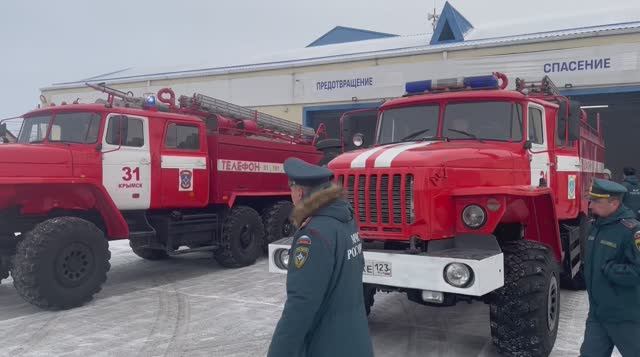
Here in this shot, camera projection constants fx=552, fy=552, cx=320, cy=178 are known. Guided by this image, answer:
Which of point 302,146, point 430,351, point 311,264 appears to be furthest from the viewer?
point 302,146

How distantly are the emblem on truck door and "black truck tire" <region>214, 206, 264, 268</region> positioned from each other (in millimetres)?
996

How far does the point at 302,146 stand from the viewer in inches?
450

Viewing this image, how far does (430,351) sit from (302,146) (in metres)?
6.91

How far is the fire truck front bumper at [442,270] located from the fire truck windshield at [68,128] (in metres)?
4.60

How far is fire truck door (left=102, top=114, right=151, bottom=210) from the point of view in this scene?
24.6 ft

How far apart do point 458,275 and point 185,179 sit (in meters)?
5.37

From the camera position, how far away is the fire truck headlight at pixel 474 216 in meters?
4.72

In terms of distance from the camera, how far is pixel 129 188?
777 cm

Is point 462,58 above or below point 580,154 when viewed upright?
above

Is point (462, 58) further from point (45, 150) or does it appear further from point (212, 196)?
point (45, 150)

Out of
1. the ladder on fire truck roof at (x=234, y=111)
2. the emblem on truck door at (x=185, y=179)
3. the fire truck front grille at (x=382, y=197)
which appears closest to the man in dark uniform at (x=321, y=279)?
the fire truck front grille at (x=382, y=197)

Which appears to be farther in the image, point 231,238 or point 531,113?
point 231,238

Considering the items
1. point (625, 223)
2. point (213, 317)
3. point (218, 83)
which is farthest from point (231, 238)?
point (218, 83)

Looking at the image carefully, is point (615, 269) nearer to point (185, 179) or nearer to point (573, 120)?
point (573, 120)
